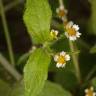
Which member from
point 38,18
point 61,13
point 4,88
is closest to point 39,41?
point 38,18

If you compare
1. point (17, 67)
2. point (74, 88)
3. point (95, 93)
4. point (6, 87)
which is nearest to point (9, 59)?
point (17, 67)

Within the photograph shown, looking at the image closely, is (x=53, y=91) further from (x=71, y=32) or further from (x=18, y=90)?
(x=71, y=32)

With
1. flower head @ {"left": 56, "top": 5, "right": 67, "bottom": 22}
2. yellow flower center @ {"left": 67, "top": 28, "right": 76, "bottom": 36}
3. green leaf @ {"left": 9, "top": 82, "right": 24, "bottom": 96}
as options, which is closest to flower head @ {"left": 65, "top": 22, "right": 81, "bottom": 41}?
yellow flower center @ {"left": 67, "top": 28, "right": 76, "bottom": 36}

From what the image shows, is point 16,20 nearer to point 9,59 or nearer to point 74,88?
point 9,59

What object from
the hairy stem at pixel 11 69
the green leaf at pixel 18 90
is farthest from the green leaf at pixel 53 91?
the hairy stem at pixel 11 69

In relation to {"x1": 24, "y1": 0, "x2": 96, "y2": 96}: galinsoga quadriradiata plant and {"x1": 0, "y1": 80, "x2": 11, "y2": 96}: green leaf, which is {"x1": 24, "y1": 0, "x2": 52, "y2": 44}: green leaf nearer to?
{"x1": 24, "y1": 0, "x2": 96, "y2": 96}: galinsoga quadriradiata plant
